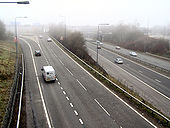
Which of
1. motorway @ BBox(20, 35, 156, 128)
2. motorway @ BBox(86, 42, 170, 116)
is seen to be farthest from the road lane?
motorway @ BBox(20, 35, 156, 128)

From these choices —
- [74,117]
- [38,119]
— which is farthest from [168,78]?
[38,119]

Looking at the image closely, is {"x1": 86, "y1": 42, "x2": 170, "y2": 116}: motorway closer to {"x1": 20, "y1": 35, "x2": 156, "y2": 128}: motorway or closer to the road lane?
the road lane

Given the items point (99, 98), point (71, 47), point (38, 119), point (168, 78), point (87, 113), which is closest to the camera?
point (38, 119)

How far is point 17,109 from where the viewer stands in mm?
17156

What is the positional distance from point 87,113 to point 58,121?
9.32 ft

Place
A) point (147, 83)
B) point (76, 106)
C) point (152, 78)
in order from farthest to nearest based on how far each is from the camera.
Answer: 1. point (152, 78)
2. point (147, 83)
3. point (76, 106)

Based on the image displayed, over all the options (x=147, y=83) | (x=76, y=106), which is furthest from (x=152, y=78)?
(x=76, y=106)

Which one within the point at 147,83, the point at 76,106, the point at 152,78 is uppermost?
the point at 76,106

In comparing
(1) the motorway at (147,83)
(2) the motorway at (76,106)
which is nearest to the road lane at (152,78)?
(1) the motorway at (147,83)

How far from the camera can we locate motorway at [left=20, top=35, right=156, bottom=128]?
14953 mm

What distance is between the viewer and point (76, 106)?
59.2 feet

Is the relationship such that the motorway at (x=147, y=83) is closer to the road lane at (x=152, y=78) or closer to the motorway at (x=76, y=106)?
the road lane at (x=152, y=78)

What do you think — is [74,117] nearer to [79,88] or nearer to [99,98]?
[99,98]

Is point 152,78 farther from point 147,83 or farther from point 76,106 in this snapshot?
point 76,106
